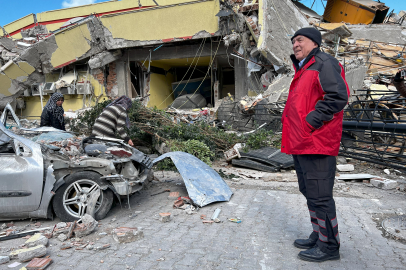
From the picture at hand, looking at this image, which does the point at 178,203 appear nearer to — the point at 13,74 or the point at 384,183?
the point at 384,183

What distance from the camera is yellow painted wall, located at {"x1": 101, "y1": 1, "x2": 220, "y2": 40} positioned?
436 inches

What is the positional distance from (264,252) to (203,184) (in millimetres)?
1784

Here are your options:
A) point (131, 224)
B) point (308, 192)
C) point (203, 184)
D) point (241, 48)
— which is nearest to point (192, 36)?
point (241, 48)

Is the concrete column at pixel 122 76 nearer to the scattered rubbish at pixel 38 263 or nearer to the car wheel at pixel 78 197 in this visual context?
the car wheel at pixel 78 197

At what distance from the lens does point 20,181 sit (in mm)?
3549

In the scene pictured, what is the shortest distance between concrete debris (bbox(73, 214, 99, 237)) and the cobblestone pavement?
0.08 m

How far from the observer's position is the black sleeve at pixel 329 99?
2.32 m

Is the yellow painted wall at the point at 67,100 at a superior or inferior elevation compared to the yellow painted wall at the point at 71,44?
inferior

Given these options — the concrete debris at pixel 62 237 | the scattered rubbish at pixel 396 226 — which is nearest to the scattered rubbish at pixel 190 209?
the concrete debris at pixel 62 237

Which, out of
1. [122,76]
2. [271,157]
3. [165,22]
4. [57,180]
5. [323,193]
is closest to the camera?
[323,193]

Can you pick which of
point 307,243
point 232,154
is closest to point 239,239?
point 307,243

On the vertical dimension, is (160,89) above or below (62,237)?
above

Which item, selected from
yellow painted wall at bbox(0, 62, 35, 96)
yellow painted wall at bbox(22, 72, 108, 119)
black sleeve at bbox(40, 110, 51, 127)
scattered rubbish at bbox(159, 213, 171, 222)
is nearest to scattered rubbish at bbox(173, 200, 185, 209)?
scattered rubbish at bbox(159, 213, 171, 222)

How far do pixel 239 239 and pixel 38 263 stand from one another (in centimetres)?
207
